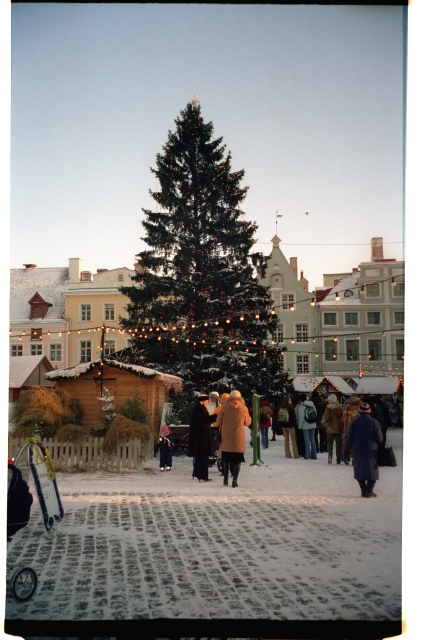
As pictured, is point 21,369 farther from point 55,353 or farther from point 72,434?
point 55,353

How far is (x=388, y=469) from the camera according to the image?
12328mm

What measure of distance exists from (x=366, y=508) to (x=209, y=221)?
16244 millimetres

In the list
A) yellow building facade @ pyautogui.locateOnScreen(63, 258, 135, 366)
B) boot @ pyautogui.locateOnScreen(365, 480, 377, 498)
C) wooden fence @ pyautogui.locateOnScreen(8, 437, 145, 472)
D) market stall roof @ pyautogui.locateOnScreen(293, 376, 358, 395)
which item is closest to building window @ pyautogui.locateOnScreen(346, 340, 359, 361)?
market stall roof @ pyautogui.locateOnScreen(293, 376, 358, 395)

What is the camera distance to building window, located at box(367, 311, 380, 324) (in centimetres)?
3519

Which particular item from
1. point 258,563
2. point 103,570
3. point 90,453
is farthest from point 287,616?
point 90,453

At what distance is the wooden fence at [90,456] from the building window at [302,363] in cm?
2629

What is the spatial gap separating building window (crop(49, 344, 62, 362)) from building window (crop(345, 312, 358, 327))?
1717 cm

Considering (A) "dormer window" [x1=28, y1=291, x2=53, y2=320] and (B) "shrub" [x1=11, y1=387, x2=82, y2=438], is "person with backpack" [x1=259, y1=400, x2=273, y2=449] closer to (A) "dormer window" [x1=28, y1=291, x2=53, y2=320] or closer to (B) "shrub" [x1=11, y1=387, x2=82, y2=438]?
(B) "shrub" [x1=11, y1=387, x2=82, y2=438]

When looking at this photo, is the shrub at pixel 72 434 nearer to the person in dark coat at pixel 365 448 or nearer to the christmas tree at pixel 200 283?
the person in dark coat at pixel 365 448

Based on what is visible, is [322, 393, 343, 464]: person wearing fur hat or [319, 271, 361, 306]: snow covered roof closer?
[322, 393, 343, 464]: person wearing fur hat

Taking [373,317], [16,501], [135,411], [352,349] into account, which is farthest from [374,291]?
[16,501]

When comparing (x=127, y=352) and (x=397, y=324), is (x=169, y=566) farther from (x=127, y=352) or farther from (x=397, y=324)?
(x=397, y=324)

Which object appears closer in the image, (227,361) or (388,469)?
(388,469)

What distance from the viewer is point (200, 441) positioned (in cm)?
1088
